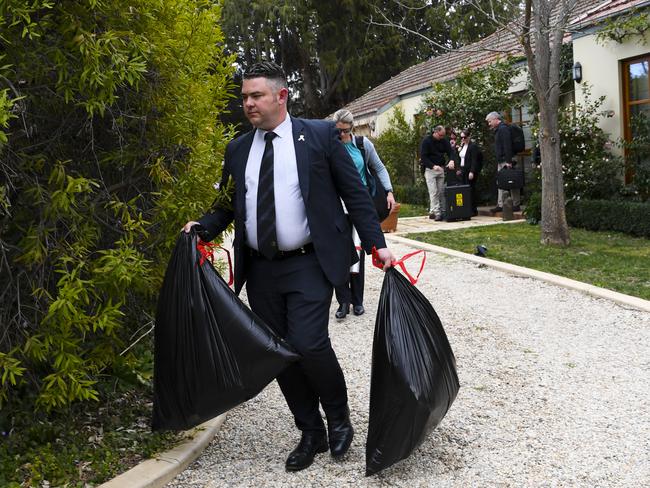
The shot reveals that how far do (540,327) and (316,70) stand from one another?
28.3m

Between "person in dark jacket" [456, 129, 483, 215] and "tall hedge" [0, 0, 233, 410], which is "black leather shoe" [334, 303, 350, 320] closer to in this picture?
"tall hedge" [0, 0, 233, 410]

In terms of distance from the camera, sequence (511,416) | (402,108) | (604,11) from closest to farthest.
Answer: (511,416) → (604,11) → (402,108)

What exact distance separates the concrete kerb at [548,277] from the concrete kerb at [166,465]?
415 cm

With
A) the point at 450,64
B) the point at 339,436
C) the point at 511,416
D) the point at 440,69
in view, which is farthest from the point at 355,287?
the point at 440,69

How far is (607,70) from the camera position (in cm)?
1179

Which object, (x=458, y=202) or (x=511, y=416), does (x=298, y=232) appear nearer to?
(x=511, y=416)

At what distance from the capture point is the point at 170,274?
11.4 ft

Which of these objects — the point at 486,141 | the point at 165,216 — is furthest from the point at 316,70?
the point at 165,216

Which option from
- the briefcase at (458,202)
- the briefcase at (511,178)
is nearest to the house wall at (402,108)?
the briefcase at (458,202)

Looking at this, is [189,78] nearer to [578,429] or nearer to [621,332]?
[578,429]

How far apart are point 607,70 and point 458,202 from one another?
3.43m

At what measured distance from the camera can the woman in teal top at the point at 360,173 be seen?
6.07 meters

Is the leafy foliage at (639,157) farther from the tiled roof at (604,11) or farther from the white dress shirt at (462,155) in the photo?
the white dress shirt at (462,155)

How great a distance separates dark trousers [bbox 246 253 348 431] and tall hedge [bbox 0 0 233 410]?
572 mm
